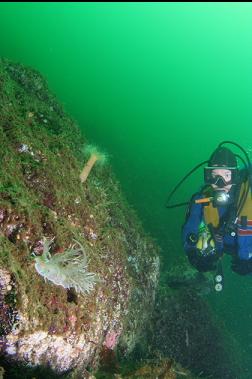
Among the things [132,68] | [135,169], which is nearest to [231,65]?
[132,68]

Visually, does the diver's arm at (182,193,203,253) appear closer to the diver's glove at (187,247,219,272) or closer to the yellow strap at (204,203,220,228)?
the yellow strap at (204,203,220,228)

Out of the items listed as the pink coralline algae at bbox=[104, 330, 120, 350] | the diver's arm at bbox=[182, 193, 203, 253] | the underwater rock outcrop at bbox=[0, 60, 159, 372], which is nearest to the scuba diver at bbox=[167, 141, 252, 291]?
the diver's arm at bbox=[182, 193, 203, 253]

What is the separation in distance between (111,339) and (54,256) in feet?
6.32

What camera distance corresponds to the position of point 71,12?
139 metres

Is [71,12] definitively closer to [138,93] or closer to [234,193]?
[138,93]

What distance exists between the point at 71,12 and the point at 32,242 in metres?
159

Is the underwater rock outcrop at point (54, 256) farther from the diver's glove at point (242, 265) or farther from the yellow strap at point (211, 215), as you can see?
the diver's glove at point (242, 265)

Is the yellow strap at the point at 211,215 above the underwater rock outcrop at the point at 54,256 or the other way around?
the other way around

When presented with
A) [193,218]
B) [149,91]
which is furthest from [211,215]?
[149,91]

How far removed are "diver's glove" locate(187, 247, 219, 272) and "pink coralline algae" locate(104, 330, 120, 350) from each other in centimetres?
348

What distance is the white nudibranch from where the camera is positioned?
270 centimetres

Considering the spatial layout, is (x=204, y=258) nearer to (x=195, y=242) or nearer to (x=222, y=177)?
(x=195, y=242)

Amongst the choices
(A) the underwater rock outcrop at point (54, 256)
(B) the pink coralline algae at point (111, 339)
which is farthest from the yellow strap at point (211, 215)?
(B) the pink coralline algae at point (111, 339)

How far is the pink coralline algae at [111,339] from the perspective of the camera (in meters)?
3.95
